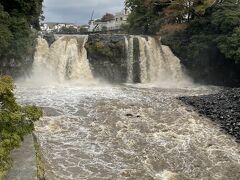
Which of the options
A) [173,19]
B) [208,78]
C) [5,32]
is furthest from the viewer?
[173,19]

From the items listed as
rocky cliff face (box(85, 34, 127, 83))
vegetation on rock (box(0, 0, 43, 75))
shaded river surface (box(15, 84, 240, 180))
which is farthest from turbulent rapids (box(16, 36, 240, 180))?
vegetation on rock (box(0, 0, 43, 75))

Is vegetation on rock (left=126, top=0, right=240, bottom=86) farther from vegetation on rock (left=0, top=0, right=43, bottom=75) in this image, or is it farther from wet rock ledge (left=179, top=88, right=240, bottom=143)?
vegetation on rock (left=0, top=0, right=43, bottom=75)

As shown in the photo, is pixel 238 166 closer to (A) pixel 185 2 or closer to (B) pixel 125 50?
(B) pixel 125 50

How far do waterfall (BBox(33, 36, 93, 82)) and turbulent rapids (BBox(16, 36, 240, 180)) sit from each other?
0.07 m

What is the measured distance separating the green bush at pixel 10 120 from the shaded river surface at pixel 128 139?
2057 mm

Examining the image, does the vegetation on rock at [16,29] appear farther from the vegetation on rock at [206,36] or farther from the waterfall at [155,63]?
the vegetation on rock at [206,36]

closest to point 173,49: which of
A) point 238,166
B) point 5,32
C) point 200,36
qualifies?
point 200,36

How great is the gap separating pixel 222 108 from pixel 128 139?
→ 666 centimetres

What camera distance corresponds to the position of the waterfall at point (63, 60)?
1109 inches

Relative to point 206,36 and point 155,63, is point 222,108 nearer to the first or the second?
point 155,63

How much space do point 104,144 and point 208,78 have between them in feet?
55.2

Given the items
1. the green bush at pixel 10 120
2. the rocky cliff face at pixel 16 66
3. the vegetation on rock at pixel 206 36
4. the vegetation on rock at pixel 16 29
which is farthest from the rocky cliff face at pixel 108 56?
the green bush at pixel 10 120

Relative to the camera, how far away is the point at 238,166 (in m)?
14.3

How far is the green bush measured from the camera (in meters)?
10.5
